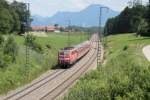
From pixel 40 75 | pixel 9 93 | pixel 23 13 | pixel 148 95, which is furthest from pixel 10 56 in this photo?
pixel 23 13

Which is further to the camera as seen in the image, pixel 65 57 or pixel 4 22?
pixel 4 22

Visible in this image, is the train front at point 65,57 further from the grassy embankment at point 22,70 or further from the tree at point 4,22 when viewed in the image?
the tree at point 4,22

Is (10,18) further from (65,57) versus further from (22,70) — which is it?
(22,70)

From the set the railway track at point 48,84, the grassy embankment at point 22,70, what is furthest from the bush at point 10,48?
the railway track at point 48,84

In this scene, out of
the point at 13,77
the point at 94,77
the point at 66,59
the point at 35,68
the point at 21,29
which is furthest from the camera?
the point at 21,29

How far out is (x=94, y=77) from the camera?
132 feet

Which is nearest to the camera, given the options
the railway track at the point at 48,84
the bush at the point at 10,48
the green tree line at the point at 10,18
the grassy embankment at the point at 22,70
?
the railway track at the point at 48,84

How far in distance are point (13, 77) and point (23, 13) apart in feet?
390

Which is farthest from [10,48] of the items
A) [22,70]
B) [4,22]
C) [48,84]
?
[4,22]

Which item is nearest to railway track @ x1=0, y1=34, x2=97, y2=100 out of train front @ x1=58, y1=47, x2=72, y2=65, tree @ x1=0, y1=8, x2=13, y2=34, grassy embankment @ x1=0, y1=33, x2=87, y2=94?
grassy embankment @ x1=0, y1=33, x2=87, y2=94

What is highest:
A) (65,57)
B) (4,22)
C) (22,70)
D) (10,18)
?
(10,18)

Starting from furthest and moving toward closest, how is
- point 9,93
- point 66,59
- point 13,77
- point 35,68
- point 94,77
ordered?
point 66,59
point 35,68
point 13,77
point 9,93
point 94,77

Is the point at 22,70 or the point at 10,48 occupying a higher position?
the point at 10,48

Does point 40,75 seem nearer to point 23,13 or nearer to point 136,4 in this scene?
point 23,13
